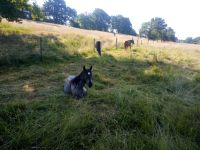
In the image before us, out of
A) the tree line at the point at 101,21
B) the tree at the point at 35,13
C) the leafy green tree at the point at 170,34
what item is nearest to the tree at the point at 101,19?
the tree line at the point at 101,21

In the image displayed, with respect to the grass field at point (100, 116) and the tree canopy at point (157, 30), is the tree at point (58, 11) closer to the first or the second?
the tree canopy at point (157, 30)

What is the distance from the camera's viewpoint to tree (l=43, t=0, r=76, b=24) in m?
74.9

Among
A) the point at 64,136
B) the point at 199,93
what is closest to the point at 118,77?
the point at 199,93

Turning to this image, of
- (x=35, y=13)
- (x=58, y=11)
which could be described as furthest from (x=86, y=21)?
(x=35, y=13)

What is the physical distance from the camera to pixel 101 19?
7738 cm

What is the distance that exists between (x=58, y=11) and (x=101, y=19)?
13.4m

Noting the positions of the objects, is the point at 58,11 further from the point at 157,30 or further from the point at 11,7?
the point at 11,7

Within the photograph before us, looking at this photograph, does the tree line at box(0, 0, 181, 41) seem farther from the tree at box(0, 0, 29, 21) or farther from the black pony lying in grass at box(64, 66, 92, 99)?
the black pony lying in grass at box(64, 66, 92, 99)

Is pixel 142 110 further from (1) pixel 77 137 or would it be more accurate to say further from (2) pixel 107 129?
(1) pixel 77 137

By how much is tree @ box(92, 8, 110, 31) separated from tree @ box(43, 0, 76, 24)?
8.29 meters

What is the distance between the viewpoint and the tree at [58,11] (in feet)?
246

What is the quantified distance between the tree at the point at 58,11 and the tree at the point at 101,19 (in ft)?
27.2

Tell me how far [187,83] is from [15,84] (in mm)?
6068

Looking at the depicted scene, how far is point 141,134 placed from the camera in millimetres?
4777
